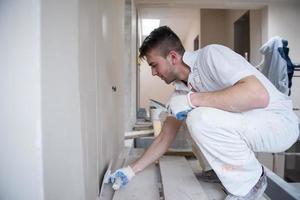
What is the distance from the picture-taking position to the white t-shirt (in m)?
1.27

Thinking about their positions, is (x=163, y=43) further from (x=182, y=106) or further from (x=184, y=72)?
(x=182, y=106)

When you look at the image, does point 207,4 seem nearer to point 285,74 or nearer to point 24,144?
point 285,74

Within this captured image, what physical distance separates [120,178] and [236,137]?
1.97 ft

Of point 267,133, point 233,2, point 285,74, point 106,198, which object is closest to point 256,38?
point 233,2

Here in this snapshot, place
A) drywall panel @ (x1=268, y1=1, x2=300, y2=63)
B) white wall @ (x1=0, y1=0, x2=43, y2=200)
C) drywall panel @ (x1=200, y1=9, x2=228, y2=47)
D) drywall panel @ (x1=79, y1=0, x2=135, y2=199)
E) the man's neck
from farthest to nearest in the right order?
drywall panel @ (x1=200, y1=9, x2=228, y2=47) < drywall panel @ (x1=268, y1=1, x2=300, y2=63) < the man's neck < drywall panel @ (x1=79, y1=0, x2=135, y2=199) < white wall @ (x1=0, y1=0, x2=43, y2=200)

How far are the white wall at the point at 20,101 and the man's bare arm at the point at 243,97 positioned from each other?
75cm

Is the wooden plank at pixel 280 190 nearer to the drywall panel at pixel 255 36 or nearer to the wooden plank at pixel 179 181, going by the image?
the wooden plank at pixel 179 181

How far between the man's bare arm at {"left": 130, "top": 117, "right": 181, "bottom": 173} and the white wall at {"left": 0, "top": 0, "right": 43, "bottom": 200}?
900 mm

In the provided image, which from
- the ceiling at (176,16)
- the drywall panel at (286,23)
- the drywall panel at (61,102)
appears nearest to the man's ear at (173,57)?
the drywall panel at (61,102)

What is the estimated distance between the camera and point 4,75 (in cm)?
77

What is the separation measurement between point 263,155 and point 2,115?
12.8ft

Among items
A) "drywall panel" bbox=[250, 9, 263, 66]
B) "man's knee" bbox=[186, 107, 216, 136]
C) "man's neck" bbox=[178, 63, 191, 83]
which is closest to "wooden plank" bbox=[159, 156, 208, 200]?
"man's knee" bbox=[186, 107, 216, 136]

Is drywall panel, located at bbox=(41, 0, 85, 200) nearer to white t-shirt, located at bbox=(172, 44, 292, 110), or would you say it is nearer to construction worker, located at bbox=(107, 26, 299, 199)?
construction worker, located at bbox=(107, 26, 299, 199)

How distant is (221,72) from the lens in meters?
1.29
